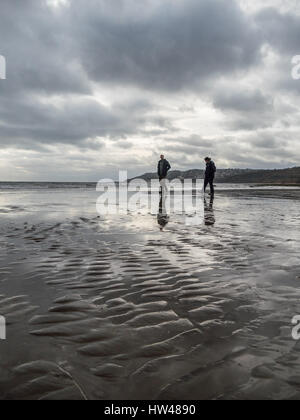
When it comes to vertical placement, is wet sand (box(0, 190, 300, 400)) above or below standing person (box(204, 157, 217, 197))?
below

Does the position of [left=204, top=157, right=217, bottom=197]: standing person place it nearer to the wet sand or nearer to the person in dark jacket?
the person in dark jacket

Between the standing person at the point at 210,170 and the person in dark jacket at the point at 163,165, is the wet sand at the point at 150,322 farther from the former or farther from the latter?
the person in dark jacket at the point at 163,165

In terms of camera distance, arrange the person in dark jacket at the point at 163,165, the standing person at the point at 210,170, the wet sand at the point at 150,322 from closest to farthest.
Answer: the wet sand at the point at 150,322 < the standing person at the point at 210,170 < the person in dark jacket at the point at 163,165

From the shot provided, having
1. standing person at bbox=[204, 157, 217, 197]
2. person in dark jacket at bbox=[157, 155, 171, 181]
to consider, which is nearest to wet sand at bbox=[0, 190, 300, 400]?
standing person at bbox=[204, 157, 217, 197]

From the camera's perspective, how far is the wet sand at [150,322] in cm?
200

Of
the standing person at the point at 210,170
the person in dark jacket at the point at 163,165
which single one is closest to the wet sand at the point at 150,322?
the standing person at the point at 210,170

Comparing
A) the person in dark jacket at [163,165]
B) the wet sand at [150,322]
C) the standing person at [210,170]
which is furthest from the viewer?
the person in dark jacket at [163,165]

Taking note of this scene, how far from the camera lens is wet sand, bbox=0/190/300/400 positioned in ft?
6.55

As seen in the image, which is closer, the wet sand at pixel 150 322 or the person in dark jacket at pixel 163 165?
the wet sand at pixel 150 322

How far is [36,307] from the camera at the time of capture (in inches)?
Result: 126

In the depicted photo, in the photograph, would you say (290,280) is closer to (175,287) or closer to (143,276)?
(175,287)

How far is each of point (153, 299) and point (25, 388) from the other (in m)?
1.72

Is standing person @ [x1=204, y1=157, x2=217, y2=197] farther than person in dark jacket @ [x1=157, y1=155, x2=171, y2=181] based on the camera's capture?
No
